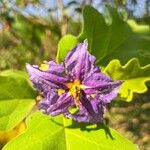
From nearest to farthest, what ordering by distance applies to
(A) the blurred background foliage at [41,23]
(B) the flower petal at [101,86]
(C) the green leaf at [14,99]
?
(B) the flower petal at [101,86], (C) the green leaf at [14,99], (A) the blurred background foliage at [41,23]

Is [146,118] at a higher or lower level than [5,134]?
lower

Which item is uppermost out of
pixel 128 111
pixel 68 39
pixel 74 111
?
pixel 68 39

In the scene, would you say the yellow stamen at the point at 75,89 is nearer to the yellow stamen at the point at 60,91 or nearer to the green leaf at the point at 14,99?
the yellow stamen at the point at 60,91

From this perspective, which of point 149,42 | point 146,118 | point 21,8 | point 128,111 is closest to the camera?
point 149,42

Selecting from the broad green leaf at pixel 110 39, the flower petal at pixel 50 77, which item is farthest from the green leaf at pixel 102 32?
the flower petal at pixel 50 77

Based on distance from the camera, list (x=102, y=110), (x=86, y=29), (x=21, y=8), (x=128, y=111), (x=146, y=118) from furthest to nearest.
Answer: (x=128, y=111)
(x=146, y=118)
(x=21, y=8)
(x=86, y=29)
(x=102, y=110)

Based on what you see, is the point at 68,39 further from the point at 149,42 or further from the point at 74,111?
the point at 149,42

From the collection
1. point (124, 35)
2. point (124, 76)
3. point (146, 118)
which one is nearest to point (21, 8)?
point (124, 35)
